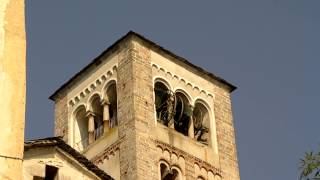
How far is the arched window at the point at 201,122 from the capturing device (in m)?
32.3

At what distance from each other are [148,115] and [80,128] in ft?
11.6

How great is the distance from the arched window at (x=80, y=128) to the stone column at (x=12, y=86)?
27.1 m

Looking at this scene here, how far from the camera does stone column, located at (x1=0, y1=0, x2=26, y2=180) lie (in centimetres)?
432

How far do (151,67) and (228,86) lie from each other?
3947 mm

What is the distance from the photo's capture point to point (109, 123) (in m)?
30.8

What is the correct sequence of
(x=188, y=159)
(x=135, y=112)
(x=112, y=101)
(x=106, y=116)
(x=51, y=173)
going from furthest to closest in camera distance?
1. (x=112, y=101)
2. (x=106, y=116)
3. (x=188, y=159)
4. (x=135, y=112)
5. (x=51, y=173)

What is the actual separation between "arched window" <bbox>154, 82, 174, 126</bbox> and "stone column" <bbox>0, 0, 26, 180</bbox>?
26343mm

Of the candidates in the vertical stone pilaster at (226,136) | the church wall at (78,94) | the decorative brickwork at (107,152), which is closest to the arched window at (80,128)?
the church wall at (78,94)

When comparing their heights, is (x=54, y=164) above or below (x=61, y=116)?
below

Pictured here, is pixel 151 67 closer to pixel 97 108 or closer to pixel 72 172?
pixel 97 108

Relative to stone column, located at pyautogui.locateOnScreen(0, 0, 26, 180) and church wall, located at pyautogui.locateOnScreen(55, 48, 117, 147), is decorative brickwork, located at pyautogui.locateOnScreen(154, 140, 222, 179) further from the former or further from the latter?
stone column, located at pyautogui.locateOnScreen(0, 0, 26, 180)

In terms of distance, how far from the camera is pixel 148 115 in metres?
29.9

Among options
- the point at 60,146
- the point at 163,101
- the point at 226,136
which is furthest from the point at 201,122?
the point at 60,146

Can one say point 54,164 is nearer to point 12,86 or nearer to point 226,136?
point 12,86
